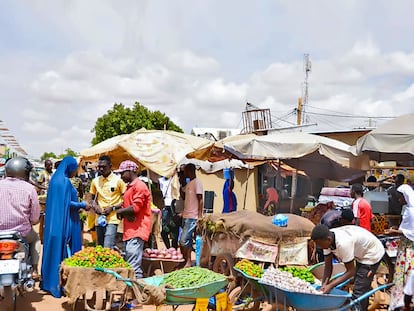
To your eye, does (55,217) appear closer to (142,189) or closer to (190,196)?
(142,189)

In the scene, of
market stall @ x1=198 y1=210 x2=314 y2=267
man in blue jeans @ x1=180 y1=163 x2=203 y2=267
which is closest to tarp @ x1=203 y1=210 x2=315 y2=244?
market stall @ x1=198 y1=210 x2=314 y2=267

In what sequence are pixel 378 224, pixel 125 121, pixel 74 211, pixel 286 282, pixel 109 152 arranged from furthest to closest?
pixel 125 121, pixel 109 152, pixel 378 224, pixel 74 211, pixel 286 282

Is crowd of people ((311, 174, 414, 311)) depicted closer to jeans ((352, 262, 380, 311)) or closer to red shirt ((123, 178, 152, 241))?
jeans ((352, 262, 380, 311))

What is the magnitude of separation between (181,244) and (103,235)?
52.6 inches

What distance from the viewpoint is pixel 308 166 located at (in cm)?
1222

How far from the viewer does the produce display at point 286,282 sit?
4.70 meters

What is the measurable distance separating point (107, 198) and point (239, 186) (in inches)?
520

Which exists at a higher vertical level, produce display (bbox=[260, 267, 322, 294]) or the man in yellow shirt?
the man in yellow shirt

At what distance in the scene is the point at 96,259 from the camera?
5848 mm

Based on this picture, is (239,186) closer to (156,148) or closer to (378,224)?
(156,148)

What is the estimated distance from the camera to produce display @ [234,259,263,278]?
217 inches

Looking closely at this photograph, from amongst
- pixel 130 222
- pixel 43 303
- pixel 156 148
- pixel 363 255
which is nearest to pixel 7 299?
pixel 43 303

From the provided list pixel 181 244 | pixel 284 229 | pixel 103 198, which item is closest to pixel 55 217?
pixel 103 198

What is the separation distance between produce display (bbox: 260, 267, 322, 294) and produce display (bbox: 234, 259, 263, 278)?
0.42m
